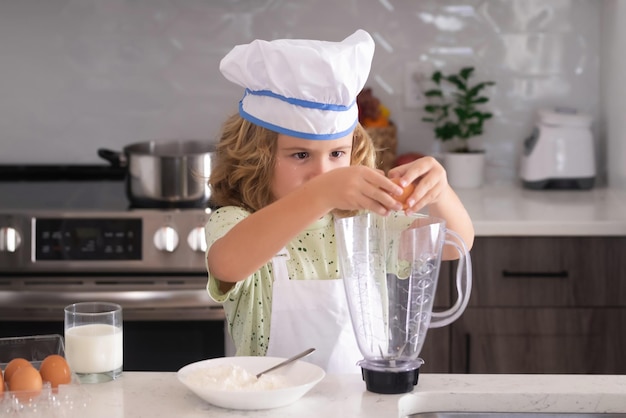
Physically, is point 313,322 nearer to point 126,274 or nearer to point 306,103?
point 306,103

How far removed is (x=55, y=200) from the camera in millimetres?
2588

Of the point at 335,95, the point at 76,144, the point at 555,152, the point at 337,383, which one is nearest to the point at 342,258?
the point at 337,383

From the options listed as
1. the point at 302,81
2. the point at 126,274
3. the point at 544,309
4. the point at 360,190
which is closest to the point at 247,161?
the point at 302,81

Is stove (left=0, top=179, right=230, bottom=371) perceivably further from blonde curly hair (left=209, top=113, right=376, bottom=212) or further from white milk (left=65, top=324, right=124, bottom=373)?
white milk (left=65, top=324, right=124, bottom=373)

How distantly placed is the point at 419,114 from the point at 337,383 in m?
1.81

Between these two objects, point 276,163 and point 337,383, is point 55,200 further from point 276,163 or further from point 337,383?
point 337,383

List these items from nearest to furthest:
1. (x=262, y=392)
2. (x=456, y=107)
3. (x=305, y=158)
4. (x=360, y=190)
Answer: (x=262, y=392) < (x=360, y=190) < (x=305, y=158) < (x=456, y=107)

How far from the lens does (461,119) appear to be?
2.84m

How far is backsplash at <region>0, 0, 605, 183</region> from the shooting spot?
292 centimetres

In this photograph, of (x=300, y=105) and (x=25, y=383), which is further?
(x=300, y=105)

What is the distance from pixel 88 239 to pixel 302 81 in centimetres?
116

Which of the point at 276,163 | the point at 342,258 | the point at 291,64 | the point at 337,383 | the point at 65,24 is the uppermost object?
the point at 65,24

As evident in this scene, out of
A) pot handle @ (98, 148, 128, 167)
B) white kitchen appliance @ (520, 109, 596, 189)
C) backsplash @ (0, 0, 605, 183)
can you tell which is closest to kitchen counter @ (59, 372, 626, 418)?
pot handle @ (98, 148, 128, 167)

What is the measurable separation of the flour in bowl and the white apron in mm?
334
